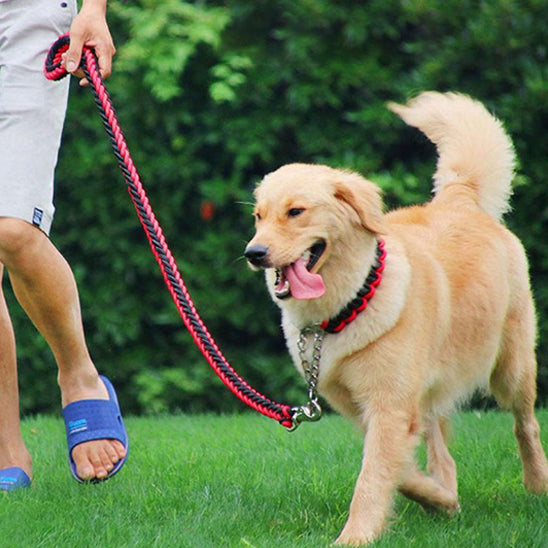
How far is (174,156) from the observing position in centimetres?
696

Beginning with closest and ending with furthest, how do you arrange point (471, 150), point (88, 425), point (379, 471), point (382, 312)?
point (379, 471) < point (382, 312) < point (88, 425) < point (471, 150)

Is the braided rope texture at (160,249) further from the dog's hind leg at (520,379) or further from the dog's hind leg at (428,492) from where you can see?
the dog's hind leg at (520,379)

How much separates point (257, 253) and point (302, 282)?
0.60ft

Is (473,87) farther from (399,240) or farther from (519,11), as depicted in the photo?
(399,240)

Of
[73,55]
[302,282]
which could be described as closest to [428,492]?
[302,282]

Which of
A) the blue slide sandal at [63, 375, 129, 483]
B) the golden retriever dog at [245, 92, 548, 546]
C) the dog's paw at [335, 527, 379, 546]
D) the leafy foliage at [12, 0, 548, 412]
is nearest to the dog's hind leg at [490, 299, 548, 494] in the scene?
the golden retriever dog at [245, 92, 548, 546]

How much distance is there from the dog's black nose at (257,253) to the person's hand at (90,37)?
32.6 inches

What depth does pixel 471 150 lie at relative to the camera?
4.57 meters

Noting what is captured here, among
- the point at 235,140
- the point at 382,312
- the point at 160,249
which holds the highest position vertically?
the point at 160,249

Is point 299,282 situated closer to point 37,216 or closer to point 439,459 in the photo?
point 37,216

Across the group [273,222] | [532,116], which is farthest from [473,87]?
[273,222]

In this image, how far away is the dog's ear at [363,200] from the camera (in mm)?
3584

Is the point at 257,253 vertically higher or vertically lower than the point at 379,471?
higher

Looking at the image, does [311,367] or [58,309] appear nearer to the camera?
[311,367]
